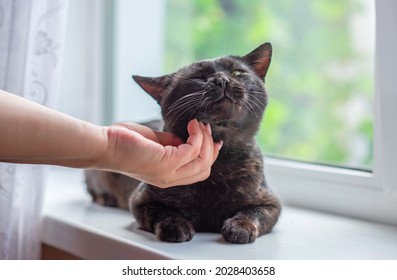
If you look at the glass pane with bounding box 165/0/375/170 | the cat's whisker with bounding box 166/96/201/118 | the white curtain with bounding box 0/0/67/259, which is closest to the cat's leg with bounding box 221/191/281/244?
the cat's whisker with bounding box 166/96/201/118

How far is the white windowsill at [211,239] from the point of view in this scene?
1048 millimetres

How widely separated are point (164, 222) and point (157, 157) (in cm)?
21

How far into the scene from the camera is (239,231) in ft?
3.47

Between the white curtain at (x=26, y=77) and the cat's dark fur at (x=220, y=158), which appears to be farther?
the white curtain at (x=26, y=77)

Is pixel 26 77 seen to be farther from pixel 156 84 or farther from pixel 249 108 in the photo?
pixel 249 108

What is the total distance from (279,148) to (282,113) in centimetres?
14

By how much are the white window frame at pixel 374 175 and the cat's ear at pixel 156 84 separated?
0.43 meters

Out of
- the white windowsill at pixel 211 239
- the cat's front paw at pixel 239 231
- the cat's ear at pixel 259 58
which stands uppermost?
the cat's ear at pixel 259 58

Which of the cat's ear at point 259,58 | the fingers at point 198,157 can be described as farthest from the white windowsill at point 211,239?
the cat's ear at point 259,58

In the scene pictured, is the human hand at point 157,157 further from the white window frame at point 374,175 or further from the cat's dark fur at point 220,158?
A: the white window frame at point 374,175

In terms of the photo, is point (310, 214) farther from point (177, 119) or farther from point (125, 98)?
point (125, 98)

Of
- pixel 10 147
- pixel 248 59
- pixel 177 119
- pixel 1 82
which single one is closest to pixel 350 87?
pixel 248 59

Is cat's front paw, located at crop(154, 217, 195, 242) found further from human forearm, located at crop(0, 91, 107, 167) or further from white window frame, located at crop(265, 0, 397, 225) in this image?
white window frame, located at crop(265, 0, 397, 225)

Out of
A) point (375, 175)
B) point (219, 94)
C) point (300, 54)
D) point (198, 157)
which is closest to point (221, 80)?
point (219, 94)
